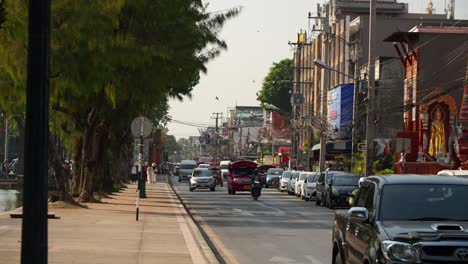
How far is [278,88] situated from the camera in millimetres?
142000

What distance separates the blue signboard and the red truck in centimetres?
1944

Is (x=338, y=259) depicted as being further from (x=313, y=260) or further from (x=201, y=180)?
(x=201, y=180)

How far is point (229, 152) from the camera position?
193 m

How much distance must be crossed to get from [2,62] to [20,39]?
2283mm

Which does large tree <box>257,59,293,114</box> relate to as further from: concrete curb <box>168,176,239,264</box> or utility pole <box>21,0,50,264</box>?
utility pole <box>21,0,50,264</box>

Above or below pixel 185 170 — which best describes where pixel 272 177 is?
below

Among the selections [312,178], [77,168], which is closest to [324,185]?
[312,178]

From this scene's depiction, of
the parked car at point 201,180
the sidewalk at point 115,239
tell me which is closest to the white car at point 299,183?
the parked car at point 201,180

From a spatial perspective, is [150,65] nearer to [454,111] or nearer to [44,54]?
[44,54]

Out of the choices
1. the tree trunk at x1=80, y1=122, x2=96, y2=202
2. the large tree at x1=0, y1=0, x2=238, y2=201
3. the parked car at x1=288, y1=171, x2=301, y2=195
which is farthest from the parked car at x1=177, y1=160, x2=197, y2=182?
the tree trunk at x1=80, y1=122, x2=96, y2=202

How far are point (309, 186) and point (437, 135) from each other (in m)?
11.9

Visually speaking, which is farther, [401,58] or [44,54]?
[401,58]

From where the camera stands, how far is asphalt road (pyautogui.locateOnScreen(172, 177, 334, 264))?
65.0ft

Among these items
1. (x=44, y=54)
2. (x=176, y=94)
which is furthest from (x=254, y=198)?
(x=44, y=54)
